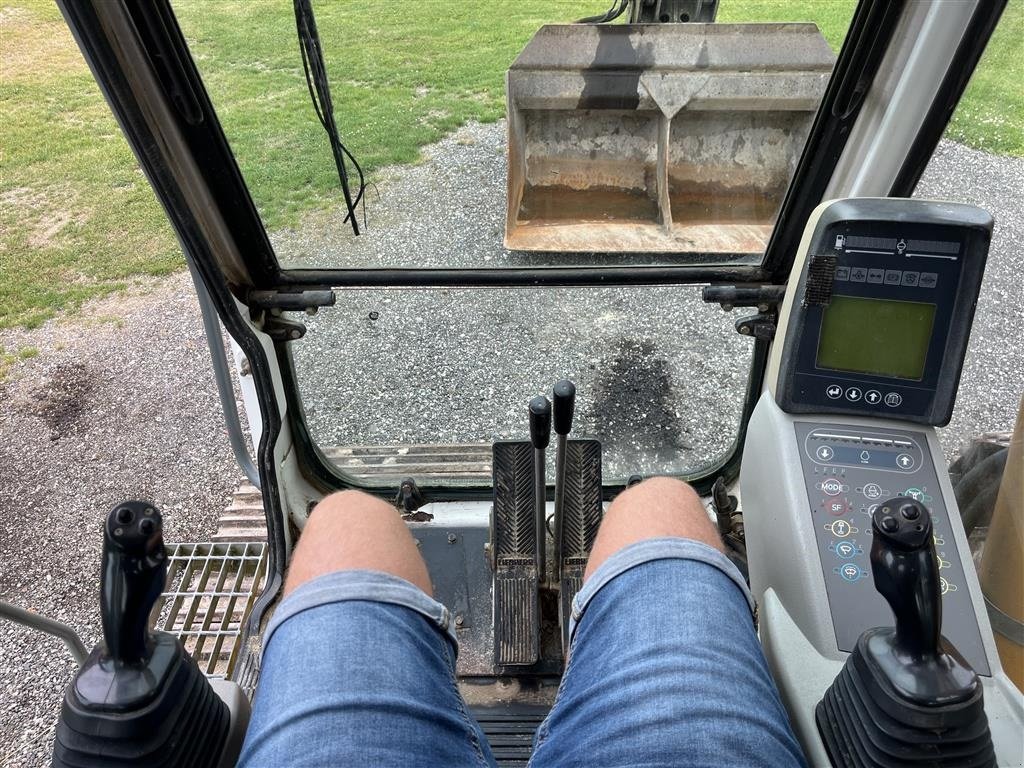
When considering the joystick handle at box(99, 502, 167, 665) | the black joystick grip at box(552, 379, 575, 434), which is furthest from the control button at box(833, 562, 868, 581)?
the joystick handle at box(99, 502, 167, 665)

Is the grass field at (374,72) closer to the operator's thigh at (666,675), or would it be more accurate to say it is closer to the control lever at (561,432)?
the control lever at (561,432)

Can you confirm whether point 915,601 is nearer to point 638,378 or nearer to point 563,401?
point 563,401

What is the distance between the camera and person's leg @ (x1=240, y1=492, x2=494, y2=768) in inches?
31.9

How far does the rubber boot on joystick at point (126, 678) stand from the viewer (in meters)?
0.69

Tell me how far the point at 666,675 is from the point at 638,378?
1.69 meters

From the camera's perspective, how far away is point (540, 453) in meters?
1.41

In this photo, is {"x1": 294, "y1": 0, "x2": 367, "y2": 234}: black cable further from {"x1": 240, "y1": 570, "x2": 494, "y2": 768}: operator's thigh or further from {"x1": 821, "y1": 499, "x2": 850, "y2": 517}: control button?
{"x1": 821, "y1": 499, "x2": 850, "y2": 517}: control button

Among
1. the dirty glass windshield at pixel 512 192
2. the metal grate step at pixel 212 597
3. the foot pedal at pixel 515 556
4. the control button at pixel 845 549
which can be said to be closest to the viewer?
the control button at pixel 845 549

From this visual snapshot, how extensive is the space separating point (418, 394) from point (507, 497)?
842 millimetres

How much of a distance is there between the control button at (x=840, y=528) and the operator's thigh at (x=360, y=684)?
0.60 meters

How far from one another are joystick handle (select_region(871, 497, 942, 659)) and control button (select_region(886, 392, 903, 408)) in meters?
0.53

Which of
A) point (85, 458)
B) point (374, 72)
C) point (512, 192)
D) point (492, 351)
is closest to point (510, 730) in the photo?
point (492, 351)

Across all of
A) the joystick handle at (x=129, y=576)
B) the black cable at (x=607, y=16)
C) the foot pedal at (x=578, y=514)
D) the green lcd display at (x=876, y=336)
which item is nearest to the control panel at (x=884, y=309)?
the green lcd display at (x=876, y=336)

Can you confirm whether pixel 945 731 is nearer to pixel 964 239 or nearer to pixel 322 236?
pixel 964 239
